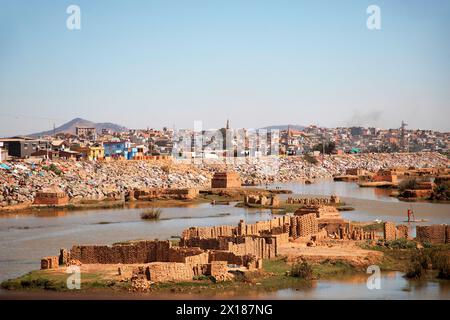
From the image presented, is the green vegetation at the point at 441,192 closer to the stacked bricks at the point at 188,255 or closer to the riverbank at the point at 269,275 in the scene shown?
the riverbank at the point at 269,275

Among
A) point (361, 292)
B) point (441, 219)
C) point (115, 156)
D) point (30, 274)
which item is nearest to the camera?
point (361, 292)

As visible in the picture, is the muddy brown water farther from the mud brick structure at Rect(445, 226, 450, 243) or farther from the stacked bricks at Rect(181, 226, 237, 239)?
the mud brick structure at Rect(445, 226, 450, 243)

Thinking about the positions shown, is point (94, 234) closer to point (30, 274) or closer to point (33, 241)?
point (33, 241)

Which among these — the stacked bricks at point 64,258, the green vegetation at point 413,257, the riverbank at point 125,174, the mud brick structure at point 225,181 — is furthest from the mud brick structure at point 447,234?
the mud brick structure at point 225,181

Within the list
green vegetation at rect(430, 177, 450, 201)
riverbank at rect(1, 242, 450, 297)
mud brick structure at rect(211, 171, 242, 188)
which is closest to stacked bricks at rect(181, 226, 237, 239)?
riverbank at rect(1, 242, 450, 297)

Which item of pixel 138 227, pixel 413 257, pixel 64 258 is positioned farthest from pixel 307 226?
pixel 138 227

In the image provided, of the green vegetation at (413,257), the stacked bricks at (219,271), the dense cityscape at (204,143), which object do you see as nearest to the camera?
the stacked bricks at (219,271)
